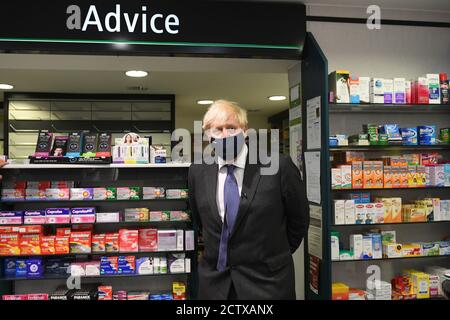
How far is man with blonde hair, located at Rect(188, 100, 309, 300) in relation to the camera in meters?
1.80

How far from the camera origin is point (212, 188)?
188 centimetres

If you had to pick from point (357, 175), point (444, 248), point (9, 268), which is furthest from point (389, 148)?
point (9, 268)

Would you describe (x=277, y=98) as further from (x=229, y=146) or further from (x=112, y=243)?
(x=229, y=146)

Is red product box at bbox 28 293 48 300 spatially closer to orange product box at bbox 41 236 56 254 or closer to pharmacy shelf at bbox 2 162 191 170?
orange product box at bbox 41 236 56 254

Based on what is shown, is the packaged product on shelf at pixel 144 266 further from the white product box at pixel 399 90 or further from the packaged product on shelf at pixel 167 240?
the white product box at pixel 399 90

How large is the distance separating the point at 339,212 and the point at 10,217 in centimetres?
299

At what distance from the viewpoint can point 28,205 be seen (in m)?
3.95

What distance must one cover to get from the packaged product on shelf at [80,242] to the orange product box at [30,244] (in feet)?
0.96

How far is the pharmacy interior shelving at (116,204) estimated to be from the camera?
387 cm

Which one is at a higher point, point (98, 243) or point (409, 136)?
point (409, 136)

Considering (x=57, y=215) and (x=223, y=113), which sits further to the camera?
(x=57, y=215)

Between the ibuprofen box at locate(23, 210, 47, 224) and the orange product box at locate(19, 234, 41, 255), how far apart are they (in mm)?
129

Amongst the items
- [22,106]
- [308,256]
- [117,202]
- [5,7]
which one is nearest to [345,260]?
[308,256]

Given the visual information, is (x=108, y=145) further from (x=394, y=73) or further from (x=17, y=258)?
(x=394, y=73)
